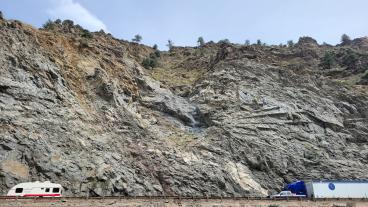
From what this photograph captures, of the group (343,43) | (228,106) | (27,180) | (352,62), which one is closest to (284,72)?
(228,106)

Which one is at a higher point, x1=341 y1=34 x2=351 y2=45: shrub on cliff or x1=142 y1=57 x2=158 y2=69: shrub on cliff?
x1=341 y1=34 x2=351 y2=45: shrub on cliff

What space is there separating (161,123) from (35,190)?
2451cm

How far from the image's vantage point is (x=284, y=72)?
71375 millimetres


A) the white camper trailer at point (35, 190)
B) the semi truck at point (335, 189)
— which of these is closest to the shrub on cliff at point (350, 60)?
the semi truck at point (335, 189)

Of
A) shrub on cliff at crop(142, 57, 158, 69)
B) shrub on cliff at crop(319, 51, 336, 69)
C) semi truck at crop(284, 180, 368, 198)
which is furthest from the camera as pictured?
shrub on cliff at crop(319, 51, 336, 69)

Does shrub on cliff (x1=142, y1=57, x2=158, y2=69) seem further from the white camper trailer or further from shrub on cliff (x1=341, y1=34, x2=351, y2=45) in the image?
shrub on cliff (x1=341, y1=34, x2=351, y2=45)

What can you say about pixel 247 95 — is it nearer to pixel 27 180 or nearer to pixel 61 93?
pixel 61 93

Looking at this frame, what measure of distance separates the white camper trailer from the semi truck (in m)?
24.1

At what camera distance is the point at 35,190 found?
35500 mm

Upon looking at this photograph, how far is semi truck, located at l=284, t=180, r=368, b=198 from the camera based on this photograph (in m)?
43.1

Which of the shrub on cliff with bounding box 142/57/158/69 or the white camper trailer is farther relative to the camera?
the shrub on cliff with bounding box 142/57/158/69

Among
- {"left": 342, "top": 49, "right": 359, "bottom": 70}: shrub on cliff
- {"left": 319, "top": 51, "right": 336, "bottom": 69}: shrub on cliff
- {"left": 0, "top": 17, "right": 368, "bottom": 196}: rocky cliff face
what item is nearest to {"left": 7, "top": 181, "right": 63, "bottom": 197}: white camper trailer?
{"left": 0, "top": 17, "right": 368, "bottom": 196}: rocky cliff face

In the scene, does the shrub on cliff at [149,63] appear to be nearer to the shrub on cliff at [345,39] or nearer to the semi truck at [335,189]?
the semi truck at [335,189]

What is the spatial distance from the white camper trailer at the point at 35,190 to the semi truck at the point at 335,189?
79.1 feet
